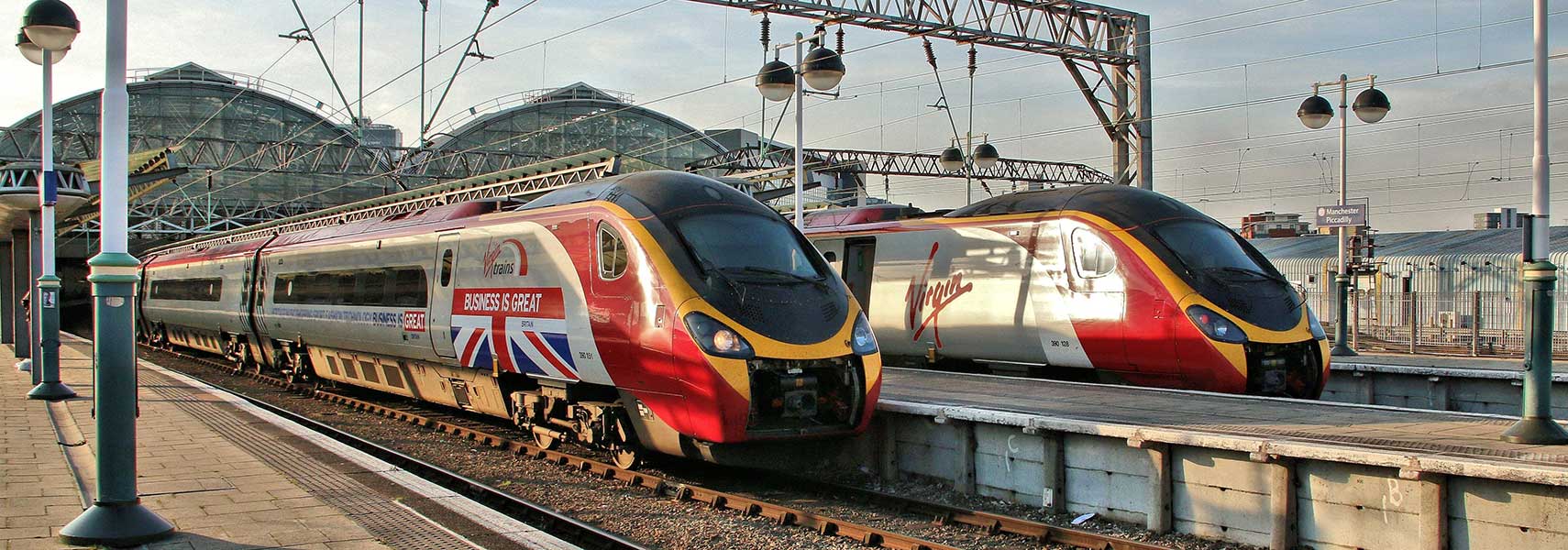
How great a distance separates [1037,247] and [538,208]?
6079 millimetres

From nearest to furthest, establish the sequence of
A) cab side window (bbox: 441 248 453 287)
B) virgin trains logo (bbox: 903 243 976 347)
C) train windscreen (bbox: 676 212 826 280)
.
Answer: train windscreen (bbox: 676 212 826 280)
cab side window (bbox: 441 248 453 287)
virgin trains logo (bbox: 903 243 976 347)

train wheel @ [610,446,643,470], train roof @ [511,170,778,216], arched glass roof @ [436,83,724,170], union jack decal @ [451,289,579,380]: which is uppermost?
arched glass roof @ [436,83,724,170]

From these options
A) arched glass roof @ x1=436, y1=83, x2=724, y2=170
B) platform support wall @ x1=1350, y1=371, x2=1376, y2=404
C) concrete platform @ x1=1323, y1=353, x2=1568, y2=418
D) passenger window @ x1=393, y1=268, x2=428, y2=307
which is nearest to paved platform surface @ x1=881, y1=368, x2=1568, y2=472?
concrete platform @ x1=1323, y1=353, x2=1568, y2=418

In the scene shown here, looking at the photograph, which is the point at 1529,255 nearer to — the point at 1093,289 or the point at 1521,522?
the point at 1521,522

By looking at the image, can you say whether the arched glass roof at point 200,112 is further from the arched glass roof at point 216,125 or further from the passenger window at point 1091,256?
the passenger window at point 1091,256

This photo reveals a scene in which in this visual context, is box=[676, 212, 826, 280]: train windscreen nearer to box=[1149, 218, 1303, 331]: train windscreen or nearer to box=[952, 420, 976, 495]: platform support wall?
box=[952, 420, 976, 495]: platform support wall

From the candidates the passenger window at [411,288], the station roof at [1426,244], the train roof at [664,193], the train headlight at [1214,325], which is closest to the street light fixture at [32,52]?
the passenger window at [411,288]

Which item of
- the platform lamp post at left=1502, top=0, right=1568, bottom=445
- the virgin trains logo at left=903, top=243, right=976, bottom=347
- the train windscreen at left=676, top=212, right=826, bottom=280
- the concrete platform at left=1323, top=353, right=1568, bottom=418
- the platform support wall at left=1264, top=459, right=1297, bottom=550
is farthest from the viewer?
the virgin trains logo at left=903, top=243, right=976, bottom=347

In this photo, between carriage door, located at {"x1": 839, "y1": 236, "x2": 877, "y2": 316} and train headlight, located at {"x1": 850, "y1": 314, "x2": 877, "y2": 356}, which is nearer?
train headlight, located at {"x1": 850, "y1": 314, "x2": 877, "y2": 356}

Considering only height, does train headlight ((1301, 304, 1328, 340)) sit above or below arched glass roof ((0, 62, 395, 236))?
below

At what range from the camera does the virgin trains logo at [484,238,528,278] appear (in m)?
12.4

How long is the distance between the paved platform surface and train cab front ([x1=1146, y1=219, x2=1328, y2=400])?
0.65 metres

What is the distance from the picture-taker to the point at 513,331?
1233 centimetres

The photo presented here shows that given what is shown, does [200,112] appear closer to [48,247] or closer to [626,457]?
[48,247]
